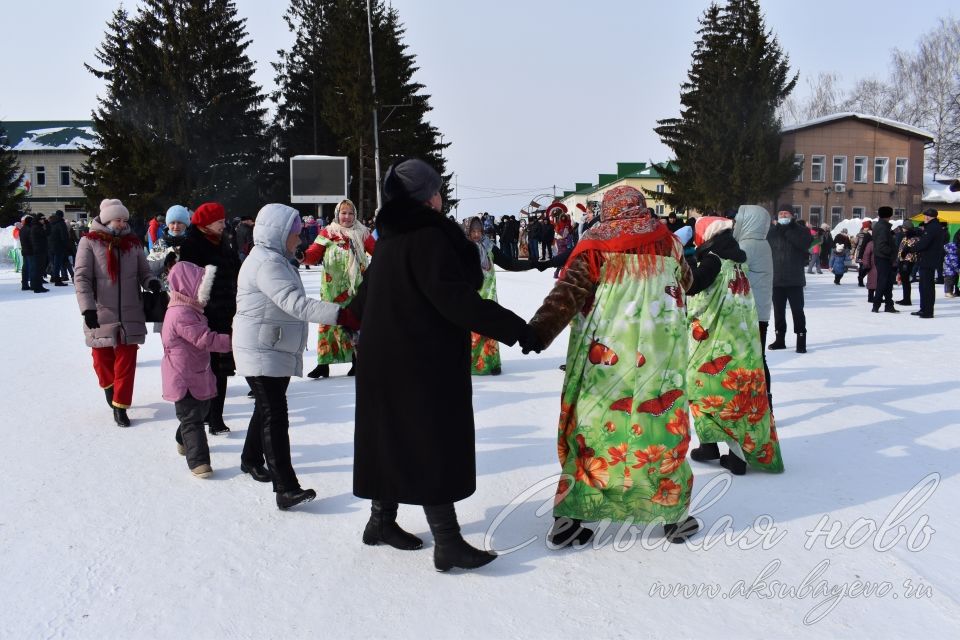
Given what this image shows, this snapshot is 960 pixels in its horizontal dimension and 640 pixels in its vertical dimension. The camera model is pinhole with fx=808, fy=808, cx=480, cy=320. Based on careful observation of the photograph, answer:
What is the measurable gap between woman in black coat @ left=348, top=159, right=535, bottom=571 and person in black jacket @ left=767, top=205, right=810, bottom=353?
7.34 meters

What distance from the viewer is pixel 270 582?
329cm

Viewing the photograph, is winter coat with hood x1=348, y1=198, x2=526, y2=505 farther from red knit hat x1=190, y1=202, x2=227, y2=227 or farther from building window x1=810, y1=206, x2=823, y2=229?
building window x1=810, y1=206, x2=823, y2=229

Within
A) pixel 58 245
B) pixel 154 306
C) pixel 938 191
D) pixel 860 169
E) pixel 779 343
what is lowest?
pixel 779 343

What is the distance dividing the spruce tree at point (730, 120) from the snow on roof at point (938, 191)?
1041 centimetres

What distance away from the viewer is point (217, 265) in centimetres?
499

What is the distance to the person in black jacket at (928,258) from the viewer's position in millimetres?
12719

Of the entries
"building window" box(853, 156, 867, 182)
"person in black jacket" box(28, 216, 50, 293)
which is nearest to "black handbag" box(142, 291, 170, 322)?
"person in black jacket" box(28, 216, 50, 293)

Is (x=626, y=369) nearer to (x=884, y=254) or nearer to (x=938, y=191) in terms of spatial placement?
(x=884, y=254)

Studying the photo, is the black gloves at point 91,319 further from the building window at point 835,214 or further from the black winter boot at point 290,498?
the building window at point 835,214

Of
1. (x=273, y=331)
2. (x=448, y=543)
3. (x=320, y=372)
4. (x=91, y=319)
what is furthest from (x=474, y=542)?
(x=320, y=372)

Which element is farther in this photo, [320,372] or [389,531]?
[320,372]

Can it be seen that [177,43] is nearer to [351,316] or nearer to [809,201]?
[809,201]

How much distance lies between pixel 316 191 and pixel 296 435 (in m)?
29.2

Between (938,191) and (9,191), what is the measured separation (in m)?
48.5
